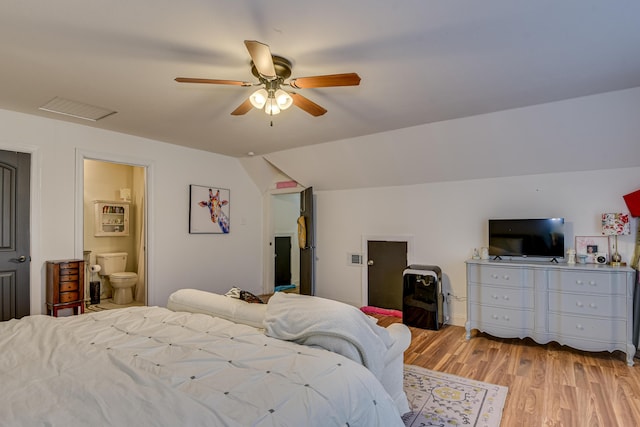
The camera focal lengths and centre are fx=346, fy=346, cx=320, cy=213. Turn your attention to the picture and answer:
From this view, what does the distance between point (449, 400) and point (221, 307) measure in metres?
1.76

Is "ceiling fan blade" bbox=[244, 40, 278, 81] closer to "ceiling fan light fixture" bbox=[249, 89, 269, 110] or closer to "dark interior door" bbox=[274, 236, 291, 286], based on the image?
"ceiling fan light fixture" bbox=[249, 89, 269, 110]

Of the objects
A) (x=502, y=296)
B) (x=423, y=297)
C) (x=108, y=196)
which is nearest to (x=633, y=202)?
(x=502, y=296)

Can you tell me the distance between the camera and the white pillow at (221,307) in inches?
84.3

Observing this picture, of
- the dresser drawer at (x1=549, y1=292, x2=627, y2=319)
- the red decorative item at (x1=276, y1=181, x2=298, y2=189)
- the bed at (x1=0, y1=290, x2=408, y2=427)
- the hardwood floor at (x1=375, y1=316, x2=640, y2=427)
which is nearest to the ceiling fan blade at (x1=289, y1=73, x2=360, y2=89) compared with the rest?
the bed at (x1=0, y1=290, x2=408, y2=427)

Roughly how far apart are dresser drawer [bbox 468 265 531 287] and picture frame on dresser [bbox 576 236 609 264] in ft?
2.27

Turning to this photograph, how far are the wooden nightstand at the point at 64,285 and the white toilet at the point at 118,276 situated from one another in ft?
5.26

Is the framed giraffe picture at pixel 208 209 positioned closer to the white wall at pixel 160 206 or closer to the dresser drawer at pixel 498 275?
the white wall at pixel 160 206

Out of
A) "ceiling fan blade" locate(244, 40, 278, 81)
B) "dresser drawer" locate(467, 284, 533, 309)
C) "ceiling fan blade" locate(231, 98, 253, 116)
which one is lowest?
"dresser drawer" locate(467, 284, 533, 309)

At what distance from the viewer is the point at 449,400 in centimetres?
250

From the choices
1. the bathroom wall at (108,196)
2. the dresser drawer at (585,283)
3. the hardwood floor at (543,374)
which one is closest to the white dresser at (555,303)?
the dresser drawer at (585,283)

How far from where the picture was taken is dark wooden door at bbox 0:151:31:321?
341 centimetres

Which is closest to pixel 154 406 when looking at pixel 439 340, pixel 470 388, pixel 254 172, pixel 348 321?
pixel 348 321

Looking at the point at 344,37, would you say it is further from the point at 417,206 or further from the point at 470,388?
the point at 417,206

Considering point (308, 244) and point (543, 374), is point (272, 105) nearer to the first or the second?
point (543, 374)
